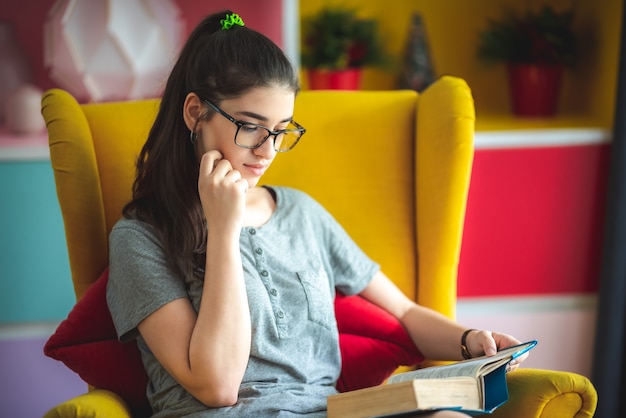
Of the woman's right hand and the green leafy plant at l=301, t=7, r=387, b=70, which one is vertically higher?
the green leafy plant at l=301, t=7, r=387, b=70

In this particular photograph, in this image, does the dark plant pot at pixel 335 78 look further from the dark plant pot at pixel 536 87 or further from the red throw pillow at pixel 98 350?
the red throw pillow at pixel 98 350

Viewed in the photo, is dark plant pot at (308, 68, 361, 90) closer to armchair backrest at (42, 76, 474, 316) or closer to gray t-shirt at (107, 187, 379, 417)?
armchair backrest at (42, 76, 474, 316)

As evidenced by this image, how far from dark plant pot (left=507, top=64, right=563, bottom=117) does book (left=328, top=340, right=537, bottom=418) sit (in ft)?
4.64

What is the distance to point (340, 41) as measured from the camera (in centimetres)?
246

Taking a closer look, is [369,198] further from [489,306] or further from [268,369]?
[489,306]

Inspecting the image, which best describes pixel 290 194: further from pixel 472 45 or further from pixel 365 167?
pixel 472 45

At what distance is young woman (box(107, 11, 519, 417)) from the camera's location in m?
1.32

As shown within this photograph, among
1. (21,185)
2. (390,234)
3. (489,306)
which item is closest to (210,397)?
(390,234)

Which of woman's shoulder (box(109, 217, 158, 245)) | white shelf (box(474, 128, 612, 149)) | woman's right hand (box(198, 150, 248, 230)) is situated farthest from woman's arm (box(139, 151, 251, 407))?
white shelf (box(474, 128, 612, 149))

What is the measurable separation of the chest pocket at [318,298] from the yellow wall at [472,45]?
4.26 ft

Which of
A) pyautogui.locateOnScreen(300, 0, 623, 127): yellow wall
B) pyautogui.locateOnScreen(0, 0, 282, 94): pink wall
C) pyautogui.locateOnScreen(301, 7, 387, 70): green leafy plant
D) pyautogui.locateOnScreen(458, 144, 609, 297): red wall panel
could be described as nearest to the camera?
pyautogui.locateOnScreen(0, 0, 282, 94): pink wall

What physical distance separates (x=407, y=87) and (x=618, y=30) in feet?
2.06

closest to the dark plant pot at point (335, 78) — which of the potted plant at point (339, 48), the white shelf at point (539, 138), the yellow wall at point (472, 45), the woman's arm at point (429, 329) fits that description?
the potted plant at point (339, 48)

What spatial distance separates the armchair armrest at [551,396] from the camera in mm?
1372
